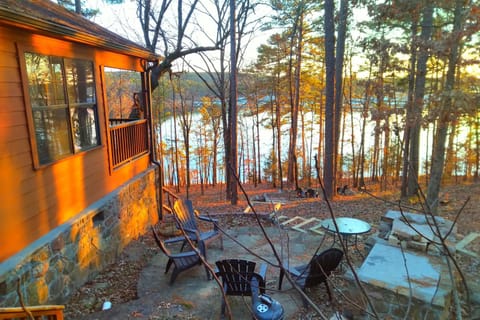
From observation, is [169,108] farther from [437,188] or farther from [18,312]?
[18,312]

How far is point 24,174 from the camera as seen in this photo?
322cm

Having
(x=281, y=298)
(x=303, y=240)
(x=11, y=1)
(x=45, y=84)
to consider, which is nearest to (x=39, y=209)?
(x=45, y=84)

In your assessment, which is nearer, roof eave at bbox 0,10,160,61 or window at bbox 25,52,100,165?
roof eave at bbox 0,10,160,61

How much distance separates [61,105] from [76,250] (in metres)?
1.91

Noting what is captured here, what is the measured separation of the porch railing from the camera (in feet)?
17.2

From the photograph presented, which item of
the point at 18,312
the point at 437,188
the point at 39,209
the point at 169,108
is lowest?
the point at 437,188

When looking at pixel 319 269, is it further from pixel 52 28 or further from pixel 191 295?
pixel 52 28

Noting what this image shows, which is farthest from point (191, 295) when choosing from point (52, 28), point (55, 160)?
point (52, 28)

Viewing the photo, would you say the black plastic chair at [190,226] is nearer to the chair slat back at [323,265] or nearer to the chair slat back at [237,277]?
the chair slat back at [237,277]

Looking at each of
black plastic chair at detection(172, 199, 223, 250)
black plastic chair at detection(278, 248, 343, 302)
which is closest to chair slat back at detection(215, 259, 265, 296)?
black plastic chair at detection(278, 248, 343, 302)

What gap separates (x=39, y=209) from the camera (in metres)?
3.42

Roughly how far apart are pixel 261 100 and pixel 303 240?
12.3 meters

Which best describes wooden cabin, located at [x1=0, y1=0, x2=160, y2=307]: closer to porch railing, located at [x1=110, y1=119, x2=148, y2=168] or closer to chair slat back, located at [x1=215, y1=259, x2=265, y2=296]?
porch railing, located at [x1=110, y1=119, x2=148, y2=168]

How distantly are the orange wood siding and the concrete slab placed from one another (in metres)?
3.84
